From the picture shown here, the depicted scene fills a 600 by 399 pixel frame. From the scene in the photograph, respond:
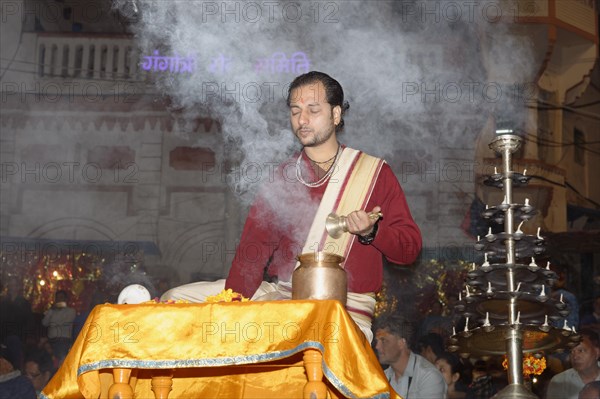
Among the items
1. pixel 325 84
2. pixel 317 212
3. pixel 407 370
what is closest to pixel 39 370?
pixel 407 370

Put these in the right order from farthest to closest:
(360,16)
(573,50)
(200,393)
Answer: (573,50), (360,16), (200,393)

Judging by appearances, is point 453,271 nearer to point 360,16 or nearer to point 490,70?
point 490,70

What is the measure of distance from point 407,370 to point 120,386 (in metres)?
4.31

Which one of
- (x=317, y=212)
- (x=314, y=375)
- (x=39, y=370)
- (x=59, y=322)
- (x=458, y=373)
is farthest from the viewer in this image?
(x=59, y=322)

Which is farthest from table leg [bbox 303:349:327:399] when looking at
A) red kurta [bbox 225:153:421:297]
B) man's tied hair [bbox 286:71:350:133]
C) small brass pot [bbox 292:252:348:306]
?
man's tied hair [bbox 286:71:350:133]

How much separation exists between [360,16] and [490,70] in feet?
15.2

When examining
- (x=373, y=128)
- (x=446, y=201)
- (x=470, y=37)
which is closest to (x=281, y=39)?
(x=373, y=128)

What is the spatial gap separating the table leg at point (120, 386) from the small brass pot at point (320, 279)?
2.80 feet

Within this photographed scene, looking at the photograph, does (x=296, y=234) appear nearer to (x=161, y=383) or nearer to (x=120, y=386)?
(x=161, y=383)

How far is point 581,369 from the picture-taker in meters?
7.09

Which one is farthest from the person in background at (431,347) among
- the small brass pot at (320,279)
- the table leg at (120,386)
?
the table leg at (120,386)

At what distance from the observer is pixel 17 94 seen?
14547 mm

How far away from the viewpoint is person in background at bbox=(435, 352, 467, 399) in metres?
8.23

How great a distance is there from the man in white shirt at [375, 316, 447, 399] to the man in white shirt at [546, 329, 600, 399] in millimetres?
1047
